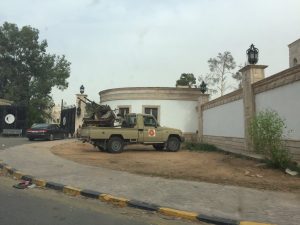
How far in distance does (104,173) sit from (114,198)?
12.8 feet

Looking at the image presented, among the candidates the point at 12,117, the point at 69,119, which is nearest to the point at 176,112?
the point at 69,119

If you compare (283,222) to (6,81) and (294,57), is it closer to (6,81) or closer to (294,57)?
(294,57)

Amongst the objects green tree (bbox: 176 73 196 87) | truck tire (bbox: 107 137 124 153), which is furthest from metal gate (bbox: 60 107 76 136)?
green tree (bbox: 176 73 196 87)

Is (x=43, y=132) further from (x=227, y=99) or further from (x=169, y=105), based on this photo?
(x=227, y=99)

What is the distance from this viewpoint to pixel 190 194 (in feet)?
32.3

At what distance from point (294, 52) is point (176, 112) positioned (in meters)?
9.78

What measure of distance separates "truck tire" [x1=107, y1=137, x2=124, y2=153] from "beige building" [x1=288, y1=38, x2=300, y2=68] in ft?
47.3

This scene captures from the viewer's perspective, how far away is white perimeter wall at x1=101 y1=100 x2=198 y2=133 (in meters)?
34.2

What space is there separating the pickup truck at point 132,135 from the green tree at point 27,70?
3335 cm

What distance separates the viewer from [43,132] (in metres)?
33.1

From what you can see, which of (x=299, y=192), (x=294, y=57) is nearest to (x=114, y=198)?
(x=299, y=192)

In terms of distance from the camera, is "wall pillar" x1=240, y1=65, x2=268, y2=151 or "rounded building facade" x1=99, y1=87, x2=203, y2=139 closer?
"wall pillar" x1=240, y1=65, x2=268, y2=151

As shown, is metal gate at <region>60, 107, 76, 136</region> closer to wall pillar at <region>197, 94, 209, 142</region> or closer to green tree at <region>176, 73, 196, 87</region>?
wall pillar at <region>197, 94, 209, 142</region>

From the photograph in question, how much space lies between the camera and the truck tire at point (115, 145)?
69.9 feet
